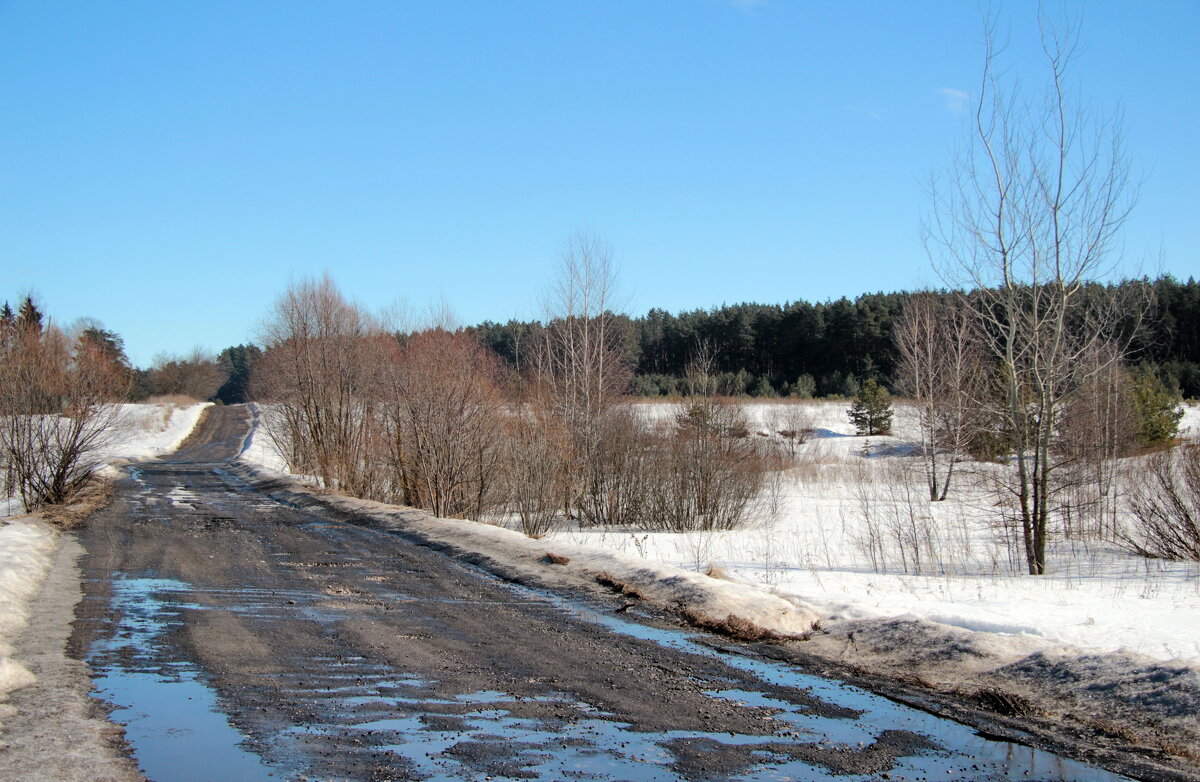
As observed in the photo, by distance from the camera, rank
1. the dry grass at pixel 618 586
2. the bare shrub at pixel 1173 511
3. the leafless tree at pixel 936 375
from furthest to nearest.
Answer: the leafless tree at pixel 936 375 → the bare shrub at pixel 1173 511 → the dry grass at pixel 618 586

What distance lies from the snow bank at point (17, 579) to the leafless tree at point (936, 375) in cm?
2787

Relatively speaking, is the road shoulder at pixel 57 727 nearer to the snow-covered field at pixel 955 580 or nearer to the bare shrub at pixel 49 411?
the snow-covered field at pixel 955 580

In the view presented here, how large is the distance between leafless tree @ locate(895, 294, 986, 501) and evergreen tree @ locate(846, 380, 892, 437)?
1444 cm

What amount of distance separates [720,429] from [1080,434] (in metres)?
8.93

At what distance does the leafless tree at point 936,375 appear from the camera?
106 feet

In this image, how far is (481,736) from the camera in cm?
571

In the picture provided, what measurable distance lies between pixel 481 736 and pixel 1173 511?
50.8ft

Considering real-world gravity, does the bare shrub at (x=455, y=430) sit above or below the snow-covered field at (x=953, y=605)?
above

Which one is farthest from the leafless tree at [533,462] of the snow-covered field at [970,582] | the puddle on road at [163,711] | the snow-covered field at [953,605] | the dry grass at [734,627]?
the puddle on road at [163,711]

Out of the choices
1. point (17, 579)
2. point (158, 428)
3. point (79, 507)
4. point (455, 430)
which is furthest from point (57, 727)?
point (158, 428)

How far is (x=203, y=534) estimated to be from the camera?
18.4m

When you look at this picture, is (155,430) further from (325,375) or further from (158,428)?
(325,375)

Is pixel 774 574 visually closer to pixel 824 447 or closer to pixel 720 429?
pixel 720 429

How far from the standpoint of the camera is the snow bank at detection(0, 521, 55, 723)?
22.3 feet
